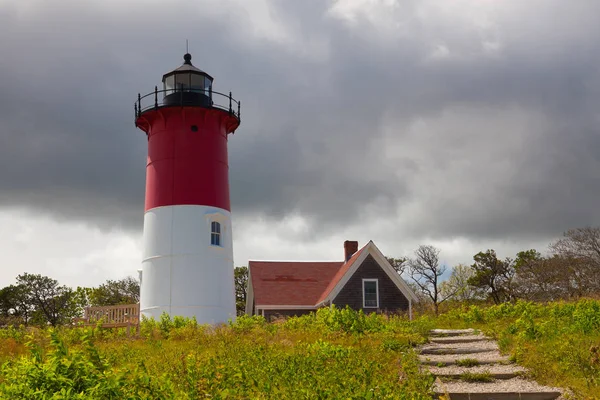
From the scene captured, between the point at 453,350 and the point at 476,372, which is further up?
the point at 453,350

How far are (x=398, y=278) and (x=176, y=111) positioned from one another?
472 inches

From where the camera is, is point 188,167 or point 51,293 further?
point 51,293

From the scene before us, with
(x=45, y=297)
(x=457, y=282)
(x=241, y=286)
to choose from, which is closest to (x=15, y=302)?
(x=45, y=297)

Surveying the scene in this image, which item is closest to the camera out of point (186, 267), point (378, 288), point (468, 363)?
point (468, 363)

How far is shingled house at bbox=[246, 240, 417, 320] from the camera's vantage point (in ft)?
86.8

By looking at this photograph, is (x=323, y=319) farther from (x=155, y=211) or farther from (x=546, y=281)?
(x=546, y=281)

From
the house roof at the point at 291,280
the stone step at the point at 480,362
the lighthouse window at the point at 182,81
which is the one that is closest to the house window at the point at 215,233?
the house roof at the point at 291,280

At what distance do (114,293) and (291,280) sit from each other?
1952cm

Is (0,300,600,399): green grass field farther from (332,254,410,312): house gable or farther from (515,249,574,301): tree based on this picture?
(515,249,574,301): tree

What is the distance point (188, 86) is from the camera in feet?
78.4

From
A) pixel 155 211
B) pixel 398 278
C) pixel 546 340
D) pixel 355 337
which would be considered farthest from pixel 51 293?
pixel 546 340

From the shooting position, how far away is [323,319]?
642 inches

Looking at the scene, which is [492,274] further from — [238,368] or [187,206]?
[238,368]

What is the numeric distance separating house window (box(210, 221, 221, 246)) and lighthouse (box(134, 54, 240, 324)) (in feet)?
0.12
